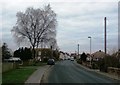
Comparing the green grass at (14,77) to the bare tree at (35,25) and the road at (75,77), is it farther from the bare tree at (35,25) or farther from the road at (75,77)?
the bare tree at (35,25)

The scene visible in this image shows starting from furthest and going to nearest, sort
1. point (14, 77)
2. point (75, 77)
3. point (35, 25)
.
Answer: point (35, 25), point (75, 77), point (14, 77)

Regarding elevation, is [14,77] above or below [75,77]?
above

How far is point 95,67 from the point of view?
5509cm

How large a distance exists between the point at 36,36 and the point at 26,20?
4.34 meters

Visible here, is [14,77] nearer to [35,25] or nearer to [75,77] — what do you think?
[75,77]

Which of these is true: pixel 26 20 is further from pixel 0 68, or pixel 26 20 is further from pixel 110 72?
pixel 0 68

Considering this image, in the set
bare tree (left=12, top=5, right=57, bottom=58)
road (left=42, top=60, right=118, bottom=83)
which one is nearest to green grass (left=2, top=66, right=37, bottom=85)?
road (left=42, top=60, right=118, bottom=83)

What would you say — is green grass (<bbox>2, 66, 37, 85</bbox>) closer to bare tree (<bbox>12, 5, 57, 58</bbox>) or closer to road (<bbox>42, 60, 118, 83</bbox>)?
road (<bbox>42, 60, 118, 83</bbox>)

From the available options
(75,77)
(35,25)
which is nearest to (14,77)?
(75,77)

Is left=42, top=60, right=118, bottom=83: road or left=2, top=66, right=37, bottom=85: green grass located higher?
left=2, top=66, right=37, bottom=85: green grass

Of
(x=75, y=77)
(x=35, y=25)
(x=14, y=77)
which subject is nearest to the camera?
(x=14, y=77)

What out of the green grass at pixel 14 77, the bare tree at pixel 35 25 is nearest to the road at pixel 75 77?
the green grass at pixel 14 77

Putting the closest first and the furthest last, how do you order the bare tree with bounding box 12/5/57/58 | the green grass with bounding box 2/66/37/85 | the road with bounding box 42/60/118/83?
the green grass with bounding box 2/66/37/85, the road with bounding box 42/60/118/83, the bare tree with bounding box 12/5/57/58

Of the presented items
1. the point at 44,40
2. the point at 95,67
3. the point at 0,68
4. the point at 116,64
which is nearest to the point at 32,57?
the point at 44,40
